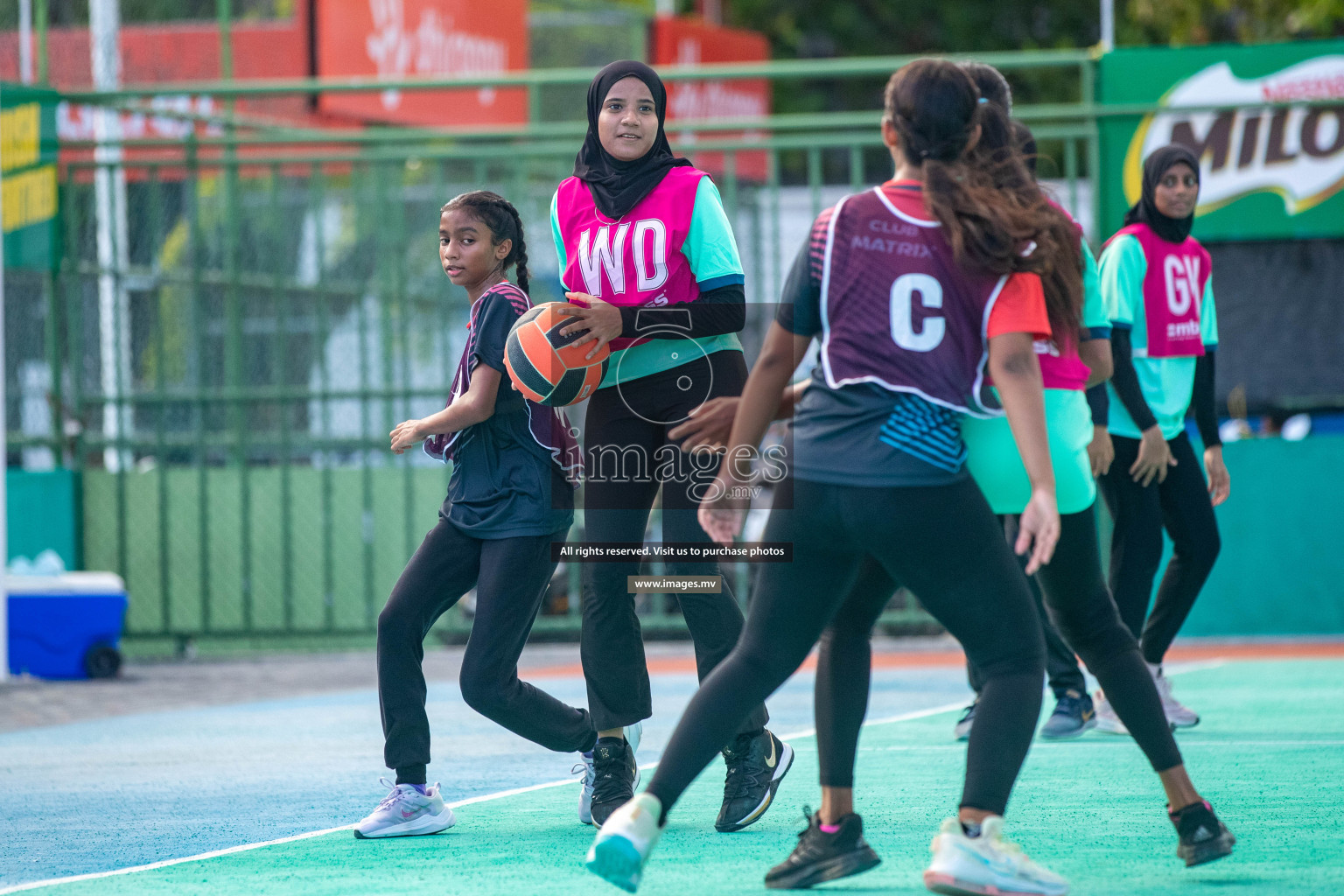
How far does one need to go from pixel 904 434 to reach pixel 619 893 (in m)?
1.29

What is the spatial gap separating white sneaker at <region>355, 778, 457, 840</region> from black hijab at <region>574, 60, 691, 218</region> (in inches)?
69.5

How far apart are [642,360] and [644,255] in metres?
0.29

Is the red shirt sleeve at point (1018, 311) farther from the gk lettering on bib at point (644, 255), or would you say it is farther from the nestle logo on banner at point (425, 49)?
the nestle logo on banner at point (425, 49)

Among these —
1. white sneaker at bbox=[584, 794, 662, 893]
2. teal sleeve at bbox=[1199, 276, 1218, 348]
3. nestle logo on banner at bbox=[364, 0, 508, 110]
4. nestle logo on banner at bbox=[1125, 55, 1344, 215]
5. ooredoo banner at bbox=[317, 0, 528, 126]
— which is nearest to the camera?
white sneaker at bbox=[584, 794, 662, 893]

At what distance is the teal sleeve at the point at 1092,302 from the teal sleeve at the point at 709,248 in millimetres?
939

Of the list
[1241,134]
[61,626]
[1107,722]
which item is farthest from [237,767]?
[1241,134]

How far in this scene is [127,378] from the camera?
41.2ft

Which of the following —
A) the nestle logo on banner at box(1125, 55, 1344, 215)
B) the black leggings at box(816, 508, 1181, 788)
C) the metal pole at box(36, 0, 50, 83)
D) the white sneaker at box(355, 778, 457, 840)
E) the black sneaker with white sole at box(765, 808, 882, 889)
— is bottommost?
the white sneaker at box(355, 778, 457, 840)

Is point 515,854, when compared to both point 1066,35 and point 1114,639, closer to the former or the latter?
point 1114,639

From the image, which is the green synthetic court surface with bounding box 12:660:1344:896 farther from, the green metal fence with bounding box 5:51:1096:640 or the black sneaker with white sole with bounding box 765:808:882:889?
the green metal fence with bounding box 5:51:1096:640

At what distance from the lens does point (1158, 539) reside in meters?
6.54

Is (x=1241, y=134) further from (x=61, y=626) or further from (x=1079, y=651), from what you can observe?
(x=61, y=626)

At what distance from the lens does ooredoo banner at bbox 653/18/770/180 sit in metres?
17.7

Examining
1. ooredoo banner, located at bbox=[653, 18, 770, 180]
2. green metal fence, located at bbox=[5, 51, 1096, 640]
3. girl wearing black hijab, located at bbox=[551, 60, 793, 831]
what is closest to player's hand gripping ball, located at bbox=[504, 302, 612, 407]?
girl wearing black hijab, located at bbox=[551, 60, 793, 831]
